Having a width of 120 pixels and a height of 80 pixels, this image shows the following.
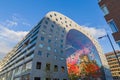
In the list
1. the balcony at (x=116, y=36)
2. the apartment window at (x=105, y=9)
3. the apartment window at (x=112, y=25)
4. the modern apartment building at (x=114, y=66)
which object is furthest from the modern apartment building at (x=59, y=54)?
the modern apartment building at (x=114, y=66)

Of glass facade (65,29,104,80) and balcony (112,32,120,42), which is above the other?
glass facade (65,29,104,80)

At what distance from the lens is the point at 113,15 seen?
2138 centimetres

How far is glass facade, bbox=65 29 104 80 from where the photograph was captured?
66387mm

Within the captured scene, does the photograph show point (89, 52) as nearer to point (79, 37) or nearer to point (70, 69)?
point (79, 37)

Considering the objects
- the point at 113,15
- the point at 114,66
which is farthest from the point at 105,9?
the point at 114,66

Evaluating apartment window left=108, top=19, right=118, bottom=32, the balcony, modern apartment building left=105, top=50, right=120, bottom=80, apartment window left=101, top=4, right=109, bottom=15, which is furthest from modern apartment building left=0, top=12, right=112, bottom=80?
modern apartment building left=105, top=50, right=120, bottom=80

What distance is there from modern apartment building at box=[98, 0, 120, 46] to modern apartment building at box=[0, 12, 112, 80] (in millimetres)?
33803

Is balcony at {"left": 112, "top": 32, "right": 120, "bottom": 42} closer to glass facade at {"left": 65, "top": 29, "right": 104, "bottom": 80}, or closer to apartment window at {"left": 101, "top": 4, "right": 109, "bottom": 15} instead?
apartment window at {"left": 101, "top": 4, "right": 109, "bottom": 15}

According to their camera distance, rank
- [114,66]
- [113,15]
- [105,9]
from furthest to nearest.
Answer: [114,66] < [105,9] < [113,15]

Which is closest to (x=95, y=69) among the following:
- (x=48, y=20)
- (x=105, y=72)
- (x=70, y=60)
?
(x=105, y=72)

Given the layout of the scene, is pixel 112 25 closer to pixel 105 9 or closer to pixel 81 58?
pixel 105 9

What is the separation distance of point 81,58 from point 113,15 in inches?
2091

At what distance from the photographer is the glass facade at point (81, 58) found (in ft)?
218

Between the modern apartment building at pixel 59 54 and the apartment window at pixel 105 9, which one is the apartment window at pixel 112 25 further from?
the modern apartment building at pixel 59 54
